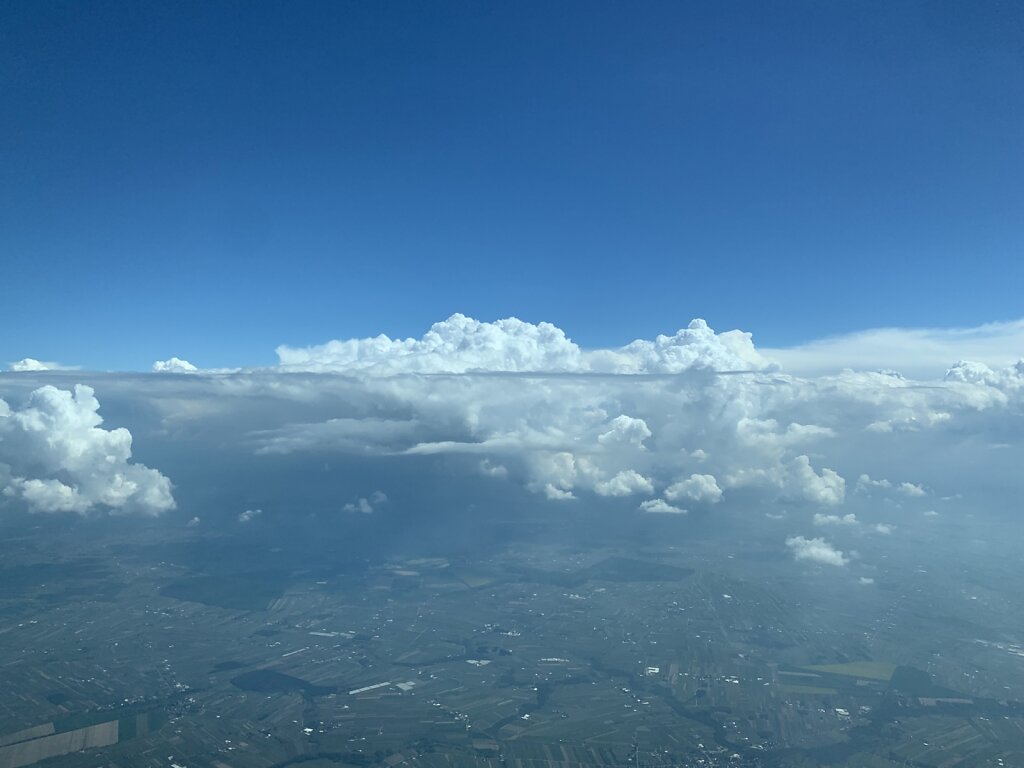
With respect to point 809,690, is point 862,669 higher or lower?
lower

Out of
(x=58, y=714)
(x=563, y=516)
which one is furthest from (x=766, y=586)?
(x=58, y=714)

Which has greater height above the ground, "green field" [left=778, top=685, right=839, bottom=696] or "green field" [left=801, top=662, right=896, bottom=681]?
"green field" [left=778, top=685, right=839, bottom=696]

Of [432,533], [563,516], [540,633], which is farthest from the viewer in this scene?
[563,516]

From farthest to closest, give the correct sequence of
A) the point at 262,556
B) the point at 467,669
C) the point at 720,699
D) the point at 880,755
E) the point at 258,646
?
the point at 262,556 → the point at 258,646 → the point at 467,669 → the point at 720,699 → the point at 880,755

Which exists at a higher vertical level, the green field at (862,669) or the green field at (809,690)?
the green field at (809,690)

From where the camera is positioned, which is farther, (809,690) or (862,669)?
(862,669)

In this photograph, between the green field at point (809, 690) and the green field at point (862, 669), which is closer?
the green field at point (809, 690)

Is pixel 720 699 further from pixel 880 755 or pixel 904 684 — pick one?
pixel 904 684

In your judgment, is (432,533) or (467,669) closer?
(467,669)

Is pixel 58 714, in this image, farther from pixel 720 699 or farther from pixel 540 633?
pixel 720 699

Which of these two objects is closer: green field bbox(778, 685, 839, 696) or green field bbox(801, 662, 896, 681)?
green field bbox(778, 685, 839, 696)
